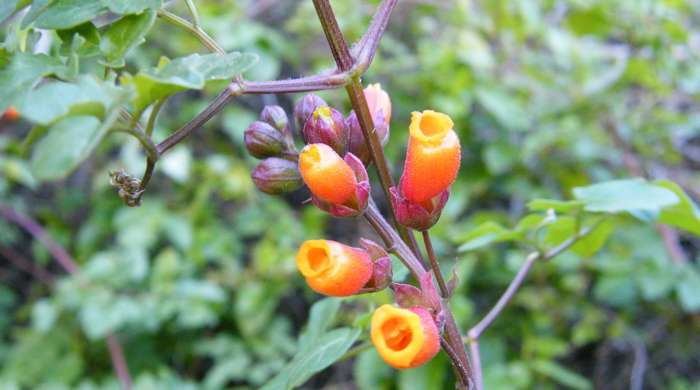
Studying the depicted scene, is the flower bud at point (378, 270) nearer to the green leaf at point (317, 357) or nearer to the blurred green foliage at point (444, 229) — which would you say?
the green leaf at point (317, 357)

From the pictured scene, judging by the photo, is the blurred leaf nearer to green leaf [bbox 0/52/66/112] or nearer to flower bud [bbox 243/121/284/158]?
green leaf [bbox 0/52/66/112]

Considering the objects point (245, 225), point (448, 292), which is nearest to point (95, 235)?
point (245, 225)

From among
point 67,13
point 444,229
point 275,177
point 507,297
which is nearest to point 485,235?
point 507,297

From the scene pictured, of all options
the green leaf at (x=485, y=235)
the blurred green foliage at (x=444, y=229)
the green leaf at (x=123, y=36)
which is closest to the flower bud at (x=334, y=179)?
the green leaf at (x=123, y=36)

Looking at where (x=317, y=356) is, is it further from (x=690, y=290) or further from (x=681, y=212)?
(x=690, y=290)

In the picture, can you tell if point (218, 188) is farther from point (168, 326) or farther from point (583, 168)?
point (583, 168)

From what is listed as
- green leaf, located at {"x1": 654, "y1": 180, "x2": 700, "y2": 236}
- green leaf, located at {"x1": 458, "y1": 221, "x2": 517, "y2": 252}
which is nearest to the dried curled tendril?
green leaf, located at {"x1": 458, "y1": 221, "x2": 517, "y2": 252}
